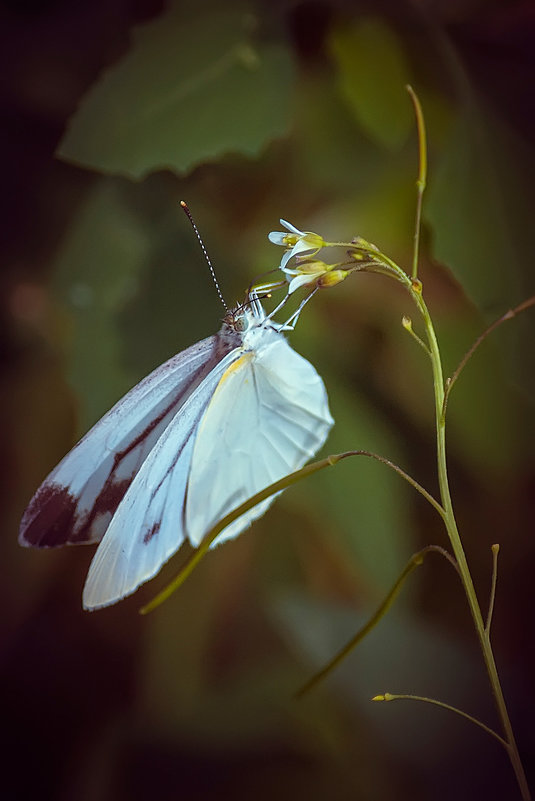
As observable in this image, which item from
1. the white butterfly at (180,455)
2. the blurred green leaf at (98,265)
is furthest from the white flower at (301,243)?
the blurred green leaf at (98,265)

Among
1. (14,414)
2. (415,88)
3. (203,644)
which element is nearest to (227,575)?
(203,644)

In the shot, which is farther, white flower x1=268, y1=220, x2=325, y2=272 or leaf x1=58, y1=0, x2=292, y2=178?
leaf x1=58, y1=0, x2=292, y2=178

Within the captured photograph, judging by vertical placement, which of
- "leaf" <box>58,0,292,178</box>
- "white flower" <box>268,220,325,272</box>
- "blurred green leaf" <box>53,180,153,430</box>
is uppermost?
"leaf" <box>58,0,292,178</box>

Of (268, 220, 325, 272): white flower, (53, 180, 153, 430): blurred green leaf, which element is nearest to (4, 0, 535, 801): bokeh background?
(53, 180, 153, 430): blurred green leaf

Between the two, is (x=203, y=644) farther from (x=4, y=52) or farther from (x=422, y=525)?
(x=4, y=52)

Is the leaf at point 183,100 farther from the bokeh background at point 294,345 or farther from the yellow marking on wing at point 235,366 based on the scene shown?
the yellow marking on wing at point 235,366

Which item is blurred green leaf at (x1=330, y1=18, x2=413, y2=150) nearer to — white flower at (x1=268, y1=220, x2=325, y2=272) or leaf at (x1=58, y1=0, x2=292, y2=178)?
leaf at (x1=58, y1=0, x2=292, y2=178)

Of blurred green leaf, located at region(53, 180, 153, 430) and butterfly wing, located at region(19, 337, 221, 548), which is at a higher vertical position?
blurred green leaf, located at region(53, 180, 153, 430)
